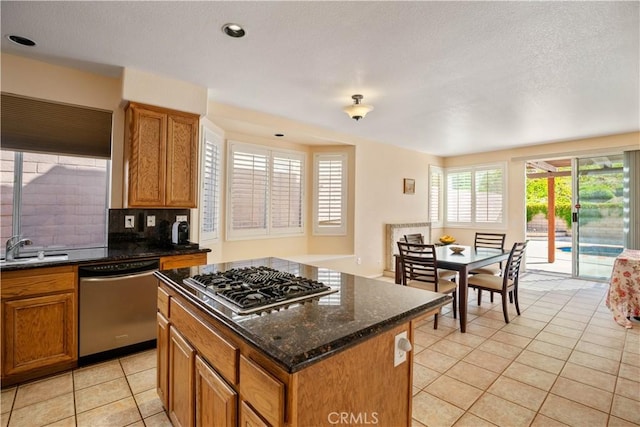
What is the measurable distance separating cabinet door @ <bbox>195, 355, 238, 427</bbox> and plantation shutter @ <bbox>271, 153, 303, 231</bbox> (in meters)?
3.36

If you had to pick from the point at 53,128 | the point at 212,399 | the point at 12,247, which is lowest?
the point at 212,399

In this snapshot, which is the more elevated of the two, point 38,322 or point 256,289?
point 256,289

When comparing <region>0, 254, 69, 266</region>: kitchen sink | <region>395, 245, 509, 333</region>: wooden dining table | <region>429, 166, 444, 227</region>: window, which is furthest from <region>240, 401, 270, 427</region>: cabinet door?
<region>429, 166, 444, 227</region>: window

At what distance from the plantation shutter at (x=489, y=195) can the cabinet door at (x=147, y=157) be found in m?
5.99

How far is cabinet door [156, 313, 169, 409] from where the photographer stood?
173 centimetres

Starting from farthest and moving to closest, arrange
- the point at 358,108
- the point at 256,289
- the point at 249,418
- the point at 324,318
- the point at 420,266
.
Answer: the point at 420,266 → the point at 358,108 → the point at 256,289 → the point at 324,318 → the point at 249,418

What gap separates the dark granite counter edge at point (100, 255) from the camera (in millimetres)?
2148

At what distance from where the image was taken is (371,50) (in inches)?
90.7

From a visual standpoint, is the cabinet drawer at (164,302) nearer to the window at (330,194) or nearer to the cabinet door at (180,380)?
the cabinet door at (180,380)

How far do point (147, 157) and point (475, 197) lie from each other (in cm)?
615

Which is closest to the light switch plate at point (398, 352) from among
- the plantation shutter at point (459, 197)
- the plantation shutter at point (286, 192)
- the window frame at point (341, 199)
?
the plantation shutter at point (286, 192)

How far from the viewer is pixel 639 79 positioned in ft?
9.12

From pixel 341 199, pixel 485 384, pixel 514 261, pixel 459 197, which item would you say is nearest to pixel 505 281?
pixel 514 261

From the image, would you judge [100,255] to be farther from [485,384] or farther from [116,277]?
[485,384]
